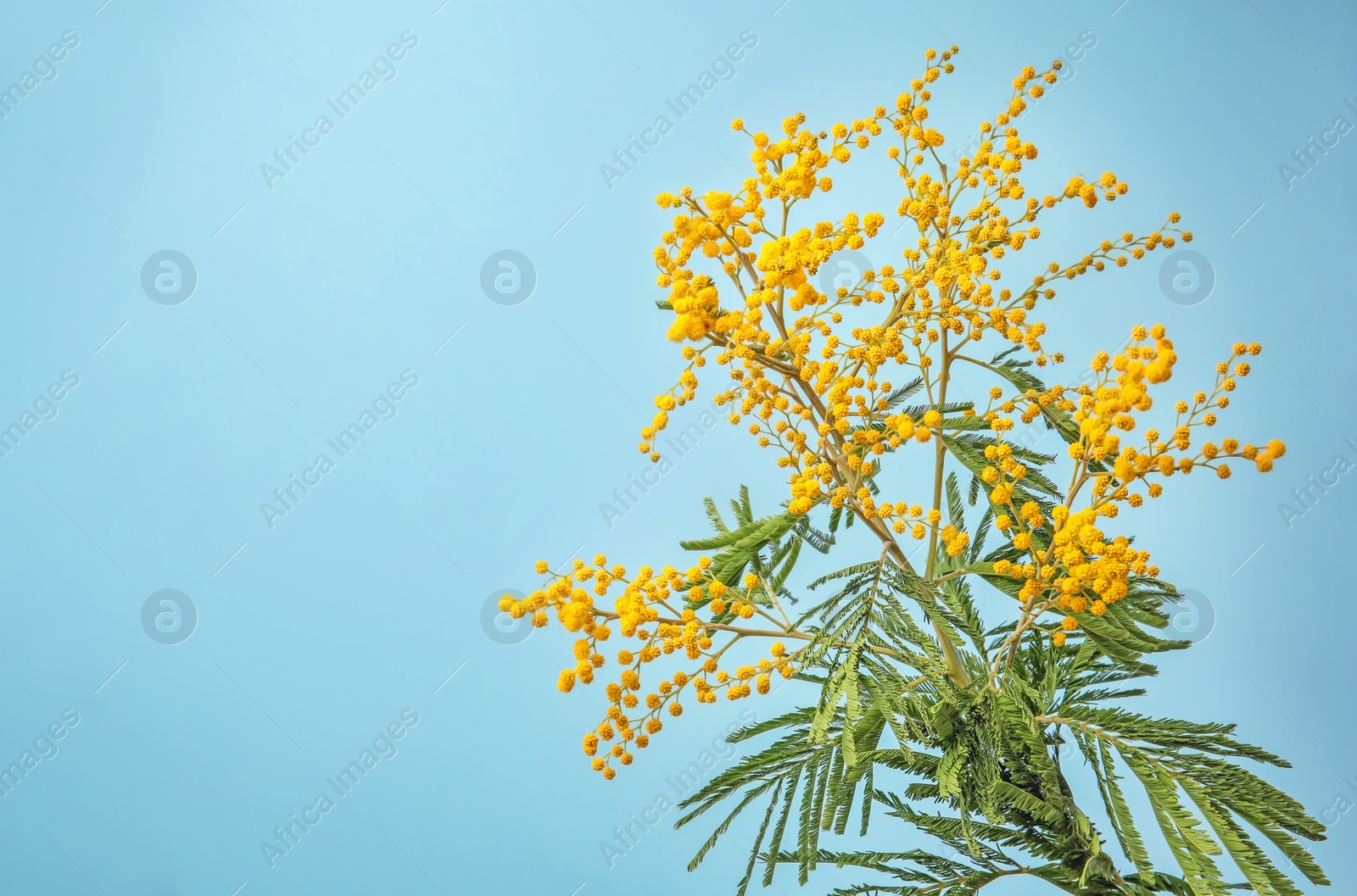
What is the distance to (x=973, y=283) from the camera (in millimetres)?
1437

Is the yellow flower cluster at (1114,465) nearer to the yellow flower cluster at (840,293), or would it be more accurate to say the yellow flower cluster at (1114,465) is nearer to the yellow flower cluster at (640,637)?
the yellow flower cluster at (840,293)

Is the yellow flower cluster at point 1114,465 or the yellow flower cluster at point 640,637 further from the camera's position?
the yellow flower cluster at point 640,637

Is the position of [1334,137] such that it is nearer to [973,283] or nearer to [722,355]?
[973,283]

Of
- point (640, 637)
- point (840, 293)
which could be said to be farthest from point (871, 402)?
point (640, 637)

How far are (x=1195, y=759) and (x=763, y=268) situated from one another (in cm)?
95

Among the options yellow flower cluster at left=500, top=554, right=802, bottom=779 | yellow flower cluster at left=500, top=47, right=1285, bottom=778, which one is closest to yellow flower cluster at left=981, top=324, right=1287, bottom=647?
yellow flower cluster at left=500, top=47, right=1285, bottom=778

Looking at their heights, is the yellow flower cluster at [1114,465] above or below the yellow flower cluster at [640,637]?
below

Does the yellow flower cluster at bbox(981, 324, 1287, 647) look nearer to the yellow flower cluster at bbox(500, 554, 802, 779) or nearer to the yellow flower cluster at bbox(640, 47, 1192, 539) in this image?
the yellow flower cluster at bbox(640, 47, 1192, 539)

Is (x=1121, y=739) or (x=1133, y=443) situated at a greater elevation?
(x=1133, y=443)

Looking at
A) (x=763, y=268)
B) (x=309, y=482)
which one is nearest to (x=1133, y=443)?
(x=763, y=268)

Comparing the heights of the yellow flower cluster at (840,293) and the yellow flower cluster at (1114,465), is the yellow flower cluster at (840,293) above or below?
above

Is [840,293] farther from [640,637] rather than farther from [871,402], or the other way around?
[640,637]

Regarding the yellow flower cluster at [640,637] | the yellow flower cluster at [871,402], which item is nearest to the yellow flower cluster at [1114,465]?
the yellow flower cluster at [871,402]

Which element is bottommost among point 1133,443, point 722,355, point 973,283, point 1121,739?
point 1121,739
